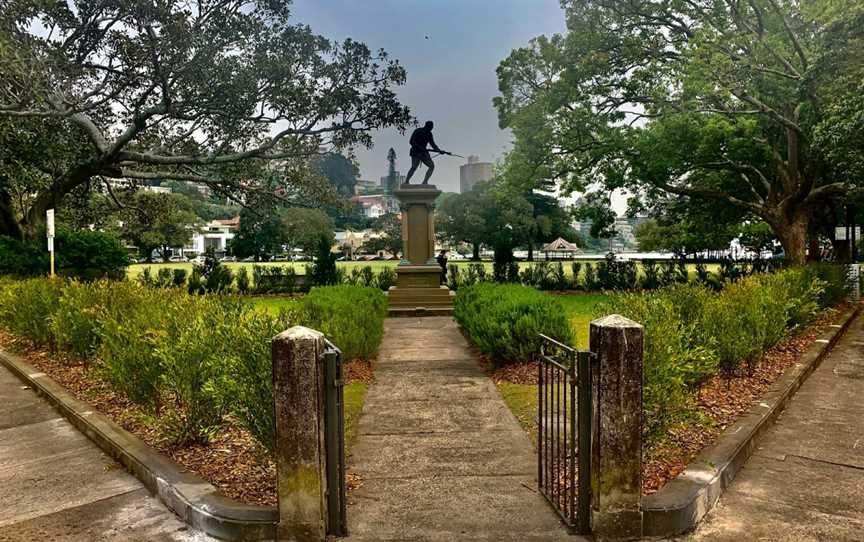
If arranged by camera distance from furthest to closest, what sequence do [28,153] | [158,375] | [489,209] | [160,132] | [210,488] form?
1. [489,209]
2. [160,132]
3. [28,153]
4. [158,375]
5. [210,488]

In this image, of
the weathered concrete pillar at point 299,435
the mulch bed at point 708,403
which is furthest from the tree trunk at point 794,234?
the weathered concrete pillar at point 299,435

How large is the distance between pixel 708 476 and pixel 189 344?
416 cm

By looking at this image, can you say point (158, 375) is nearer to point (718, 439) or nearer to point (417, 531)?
point (417, 531)

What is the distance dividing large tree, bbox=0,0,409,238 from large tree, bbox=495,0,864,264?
496 centimetres

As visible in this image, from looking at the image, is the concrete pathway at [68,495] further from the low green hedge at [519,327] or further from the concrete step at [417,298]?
the concrete step at [417,298]

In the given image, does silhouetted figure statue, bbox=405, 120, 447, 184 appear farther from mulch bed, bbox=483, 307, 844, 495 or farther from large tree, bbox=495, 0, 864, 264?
mulch bed, bbox=483, 307, 844, 495

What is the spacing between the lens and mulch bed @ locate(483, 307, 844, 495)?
4.52 metres

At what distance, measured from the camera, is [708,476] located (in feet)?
13.8

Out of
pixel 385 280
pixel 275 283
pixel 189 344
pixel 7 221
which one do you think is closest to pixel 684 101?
pixel 385 280

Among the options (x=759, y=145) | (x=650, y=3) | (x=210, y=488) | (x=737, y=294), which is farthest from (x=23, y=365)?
(x=759, y=145)

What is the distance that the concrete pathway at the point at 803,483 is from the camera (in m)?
3.75

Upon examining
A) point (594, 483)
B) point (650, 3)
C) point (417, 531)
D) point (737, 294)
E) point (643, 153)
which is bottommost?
point (417, 531)

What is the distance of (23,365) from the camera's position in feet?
30.1

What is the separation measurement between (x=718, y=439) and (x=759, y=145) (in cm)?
1725
